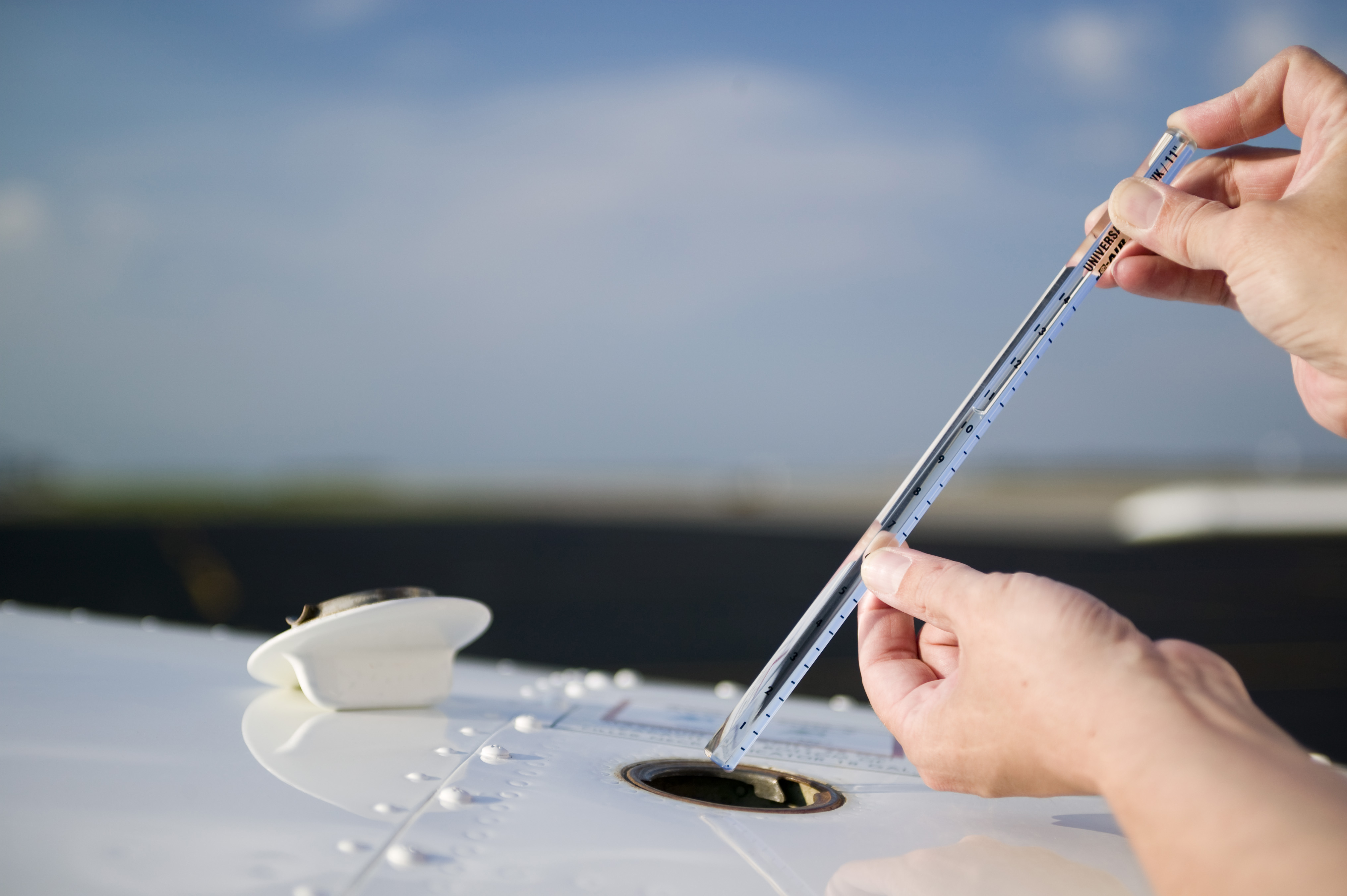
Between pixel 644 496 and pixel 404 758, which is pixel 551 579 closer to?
pixel 404 758

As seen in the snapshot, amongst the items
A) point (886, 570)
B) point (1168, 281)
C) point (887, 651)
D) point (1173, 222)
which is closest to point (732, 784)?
point (887, 651)

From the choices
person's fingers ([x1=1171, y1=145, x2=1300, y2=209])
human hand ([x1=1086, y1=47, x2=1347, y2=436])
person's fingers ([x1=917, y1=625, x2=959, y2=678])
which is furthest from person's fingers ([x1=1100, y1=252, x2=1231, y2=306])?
person's fingers ([x1=917, y1=625, x2=959, y2=678])

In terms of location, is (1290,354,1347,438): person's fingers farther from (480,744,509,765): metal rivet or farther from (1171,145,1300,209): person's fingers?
(480,744,509,765): metal rivet

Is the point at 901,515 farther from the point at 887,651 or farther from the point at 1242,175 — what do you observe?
the point at 1242,175

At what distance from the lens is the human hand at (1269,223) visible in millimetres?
1242

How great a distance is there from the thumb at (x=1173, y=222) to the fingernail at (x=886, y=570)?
60 centimetres

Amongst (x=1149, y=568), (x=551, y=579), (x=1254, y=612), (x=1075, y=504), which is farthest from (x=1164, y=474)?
(x=551, y=579)

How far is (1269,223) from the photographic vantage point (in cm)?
125

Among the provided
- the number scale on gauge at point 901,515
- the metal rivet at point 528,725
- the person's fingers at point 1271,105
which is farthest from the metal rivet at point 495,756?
the person's fingers at point 1271,105

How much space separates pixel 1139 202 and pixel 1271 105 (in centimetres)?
34

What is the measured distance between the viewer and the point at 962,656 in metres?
1.15

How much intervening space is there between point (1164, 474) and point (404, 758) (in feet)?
220

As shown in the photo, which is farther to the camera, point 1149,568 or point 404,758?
point 1149,568

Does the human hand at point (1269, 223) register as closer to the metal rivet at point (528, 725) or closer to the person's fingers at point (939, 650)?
the person's fingers at point (939, 650)
